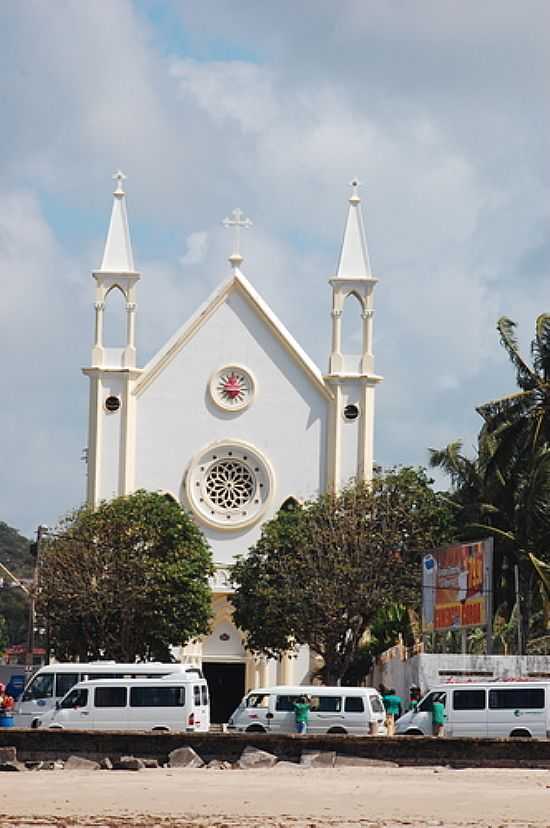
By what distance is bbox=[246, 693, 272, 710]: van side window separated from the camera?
153 ft

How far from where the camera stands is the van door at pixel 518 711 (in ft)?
141

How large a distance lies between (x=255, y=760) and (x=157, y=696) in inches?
267

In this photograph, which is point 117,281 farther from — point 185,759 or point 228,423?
point 185,759

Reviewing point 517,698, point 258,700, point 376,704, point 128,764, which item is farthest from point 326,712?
point 128,764

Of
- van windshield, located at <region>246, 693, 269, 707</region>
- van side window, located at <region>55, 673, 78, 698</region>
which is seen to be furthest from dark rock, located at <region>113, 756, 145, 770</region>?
van side window, located at <region>55, 673, 78, 698</region>

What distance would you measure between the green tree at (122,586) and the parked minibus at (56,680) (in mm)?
19121

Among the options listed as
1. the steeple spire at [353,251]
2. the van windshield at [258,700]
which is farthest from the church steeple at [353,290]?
the van windshield at [258,700]

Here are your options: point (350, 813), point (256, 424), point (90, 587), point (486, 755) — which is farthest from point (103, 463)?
point (350, 813)

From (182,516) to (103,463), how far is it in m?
8.22

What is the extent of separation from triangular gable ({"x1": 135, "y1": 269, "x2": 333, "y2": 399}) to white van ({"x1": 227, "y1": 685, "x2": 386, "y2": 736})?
1421 inches

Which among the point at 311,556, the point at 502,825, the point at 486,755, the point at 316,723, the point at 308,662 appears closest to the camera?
the point at 502,825

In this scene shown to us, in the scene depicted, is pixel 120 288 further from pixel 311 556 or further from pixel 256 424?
pixel 311 556

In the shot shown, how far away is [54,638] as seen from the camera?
71.3 metres

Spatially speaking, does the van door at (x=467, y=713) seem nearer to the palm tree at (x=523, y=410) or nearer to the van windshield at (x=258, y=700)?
the van windshield at (x=258, y=700)
